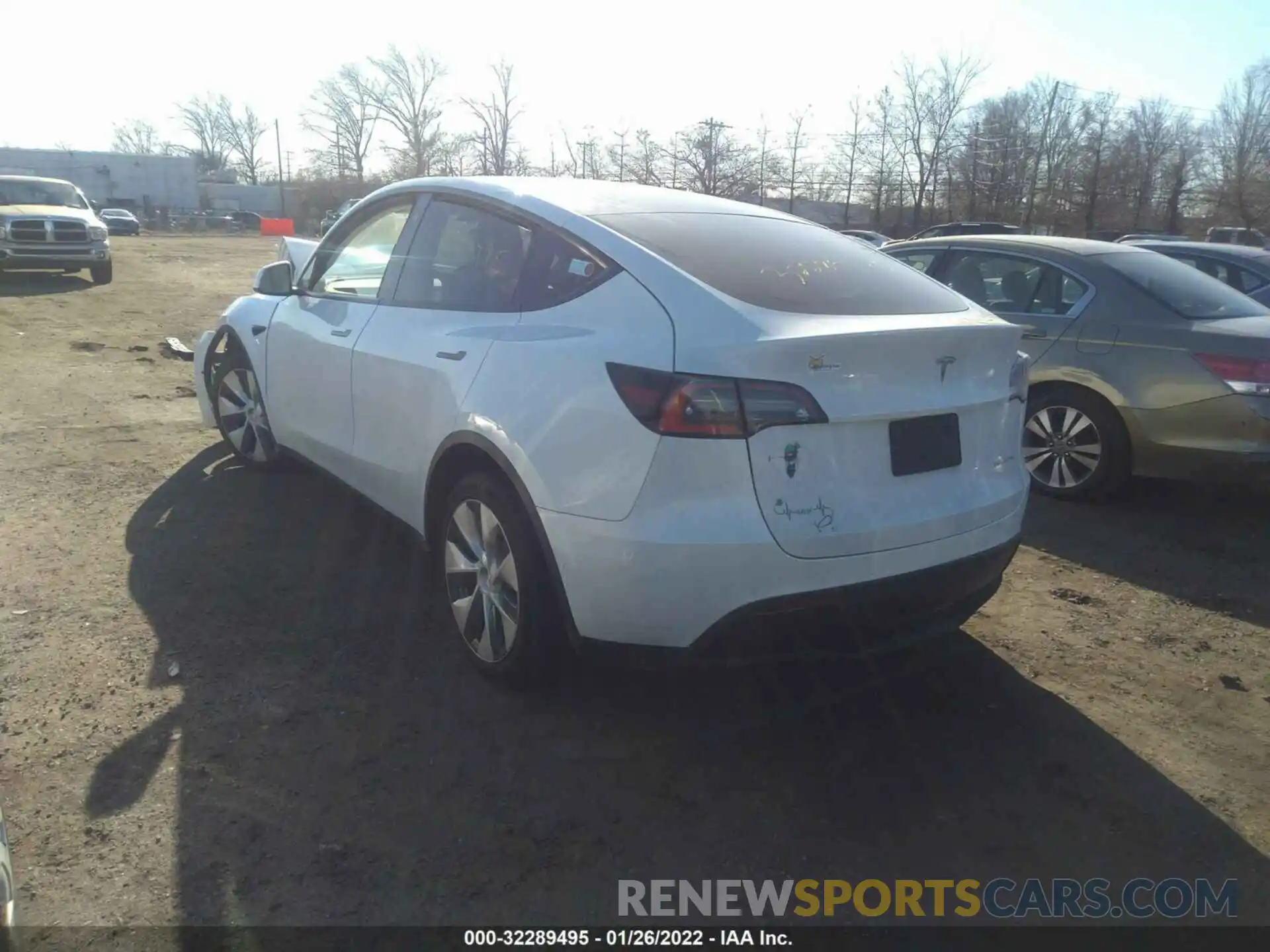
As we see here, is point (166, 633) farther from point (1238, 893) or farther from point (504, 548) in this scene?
point (1238, 893)

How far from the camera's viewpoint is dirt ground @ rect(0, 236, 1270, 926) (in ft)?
8.22

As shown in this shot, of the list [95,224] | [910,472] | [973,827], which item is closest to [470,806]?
[973,827]

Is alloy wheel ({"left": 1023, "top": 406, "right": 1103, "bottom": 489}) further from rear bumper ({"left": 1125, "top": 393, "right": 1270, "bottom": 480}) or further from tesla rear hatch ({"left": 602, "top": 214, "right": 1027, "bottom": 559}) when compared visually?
tesla rear hatch ({"left": 602, "top": 214, "right": 1027, "bottom": 559})

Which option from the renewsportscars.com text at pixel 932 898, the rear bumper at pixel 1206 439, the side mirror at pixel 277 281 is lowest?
the renewsportscars.com text at pixel 932 898

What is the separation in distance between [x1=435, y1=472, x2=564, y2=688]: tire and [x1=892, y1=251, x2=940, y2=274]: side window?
4.47 m

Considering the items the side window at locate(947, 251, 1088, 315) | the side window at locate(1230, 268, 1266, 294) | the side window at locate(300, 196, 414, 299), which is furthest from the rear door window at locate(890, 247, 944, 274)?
the side window at locate(1230, 268, 1266, 294)

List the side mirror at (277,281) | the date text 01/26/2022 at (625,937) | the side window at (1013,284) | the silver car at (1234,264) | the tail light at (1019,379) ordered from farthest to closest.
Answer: the silver car at (1234,264) → the side window at (1013,284) → the side mirror at (277,281) → the tail light at (1019,379) → the date text 01/26/2022 at (625,937)

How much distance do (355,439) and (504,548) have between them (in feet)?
4.32

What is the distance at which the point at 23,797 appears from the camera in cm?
272

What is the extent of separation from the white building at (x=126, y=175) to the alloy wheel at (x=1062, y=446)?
67374 mm

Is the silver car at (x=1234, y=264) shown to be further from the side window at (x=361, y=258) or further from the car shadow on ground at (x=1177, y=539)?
the side window at (x=361, y=258)

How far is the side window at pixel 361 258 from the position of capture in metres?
4.26

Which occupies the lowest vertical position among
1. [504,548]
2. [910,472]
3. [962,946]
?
[962,946]

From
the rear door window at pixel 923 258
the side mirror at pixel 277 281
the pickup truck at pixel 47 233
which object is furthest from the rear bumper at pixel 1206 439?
the pickup truck at pixel 47 233
